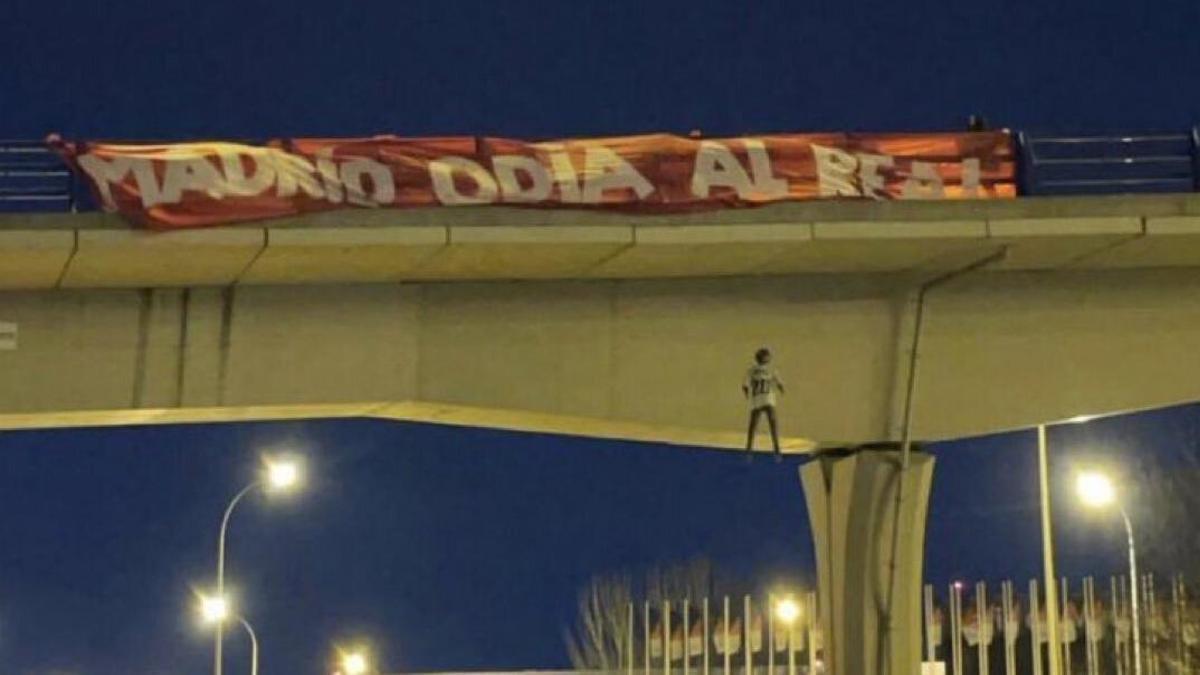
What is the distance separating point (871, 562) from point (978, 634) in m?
54.2

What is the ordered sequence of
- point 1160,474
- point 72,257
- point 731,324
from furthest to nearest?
point 1160,474
point 731,324
point 72,257

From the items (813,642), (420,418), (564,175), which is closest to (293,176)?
(564,175)

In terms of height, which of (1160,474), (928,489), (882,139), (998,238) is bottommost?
(928,489)

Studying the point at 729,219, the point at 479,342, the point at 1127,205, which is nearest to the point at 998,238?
the point at 1127,205

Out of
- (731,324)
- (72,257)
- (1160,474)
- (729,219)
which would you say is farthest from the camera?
(1160,474)

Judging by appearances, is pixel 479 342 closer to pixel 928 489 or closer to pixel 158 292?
pixel 158 292

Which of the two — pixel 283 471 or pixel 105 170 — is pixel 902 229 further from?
pixel 283 471

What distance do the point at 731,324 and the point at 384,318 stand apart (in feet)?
12.5

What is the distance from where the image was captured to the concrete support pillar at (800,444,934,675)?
2389cm

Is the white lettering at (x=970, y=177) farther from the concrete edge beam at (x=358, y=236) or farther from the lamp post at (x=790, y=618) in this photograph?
the lamp post at (x=790, y=618)

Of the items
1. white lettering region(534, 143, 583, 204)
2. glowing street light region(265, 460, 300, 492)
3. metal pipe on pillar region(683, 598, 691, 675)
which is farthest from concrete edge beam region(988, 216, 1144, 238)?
metal pipe on pillar region(683, 598, 691, 675)

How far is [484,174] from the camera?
2214cm

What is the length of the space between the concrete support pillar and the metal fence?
36502 mm

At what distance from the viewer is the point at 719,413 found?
78.2 ft
